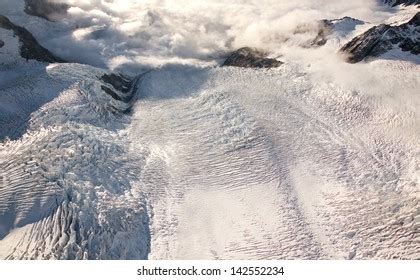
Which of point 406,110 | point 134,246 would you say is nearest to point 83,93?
point 134,246

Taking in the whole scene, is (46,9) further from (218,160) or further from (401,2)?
(401,2)

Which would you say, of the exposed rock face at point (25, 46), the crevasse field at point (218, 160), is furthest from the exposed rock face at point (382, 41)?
the exposed rock face at point (25, 46)

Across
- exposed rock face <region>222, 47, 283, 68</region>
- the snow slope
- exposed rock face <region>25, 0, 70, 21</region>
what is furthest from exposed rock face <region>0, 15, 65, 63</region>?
exposed rock face <region>222, 47, 283, 68</region>

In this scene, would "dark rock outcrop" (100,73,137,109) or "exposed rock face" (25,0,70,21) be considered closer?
"dark rock outcrop" (100,73,137,109)

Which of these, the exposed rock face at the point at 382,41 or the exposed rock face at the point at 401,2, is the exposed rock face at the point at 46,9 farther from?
the exposed rock face at the point at 401,2

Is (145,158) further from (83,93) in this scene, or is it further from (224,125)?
(83,93)

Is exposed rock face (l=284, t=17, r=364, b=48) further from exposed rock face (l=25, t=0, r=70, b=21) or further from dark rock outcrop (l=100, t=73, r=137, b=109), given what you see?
exposed rock face (l=25, t=0, r=70, b=21)

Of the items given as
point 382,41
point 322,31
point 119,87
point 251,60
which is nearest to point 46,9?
point 119,87
